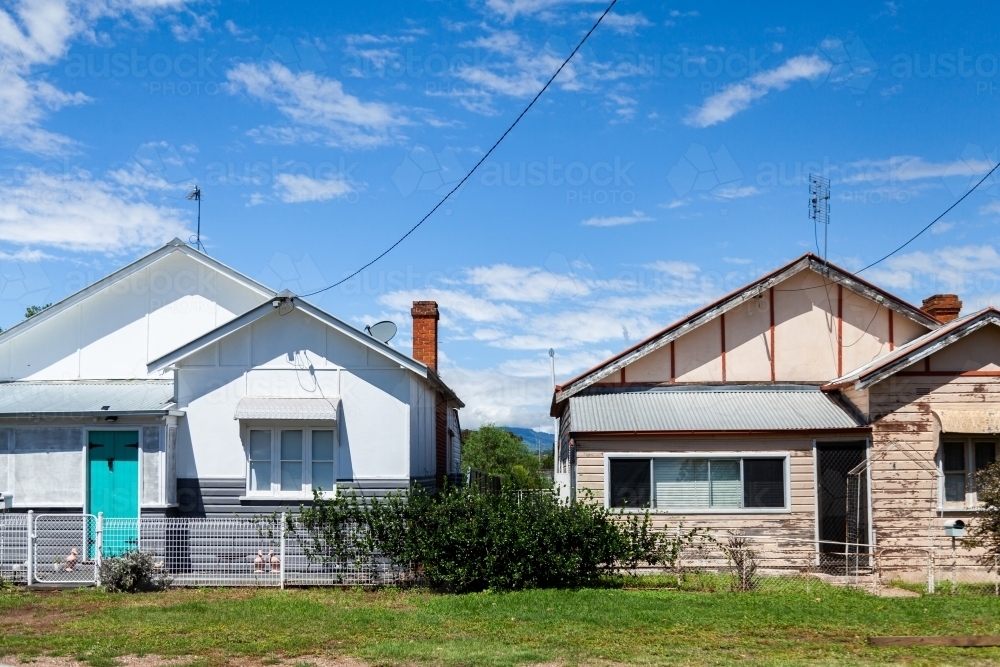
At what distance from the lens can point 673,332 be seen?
20.1 meters

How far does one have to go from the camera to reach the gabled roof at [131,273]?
67.8ft

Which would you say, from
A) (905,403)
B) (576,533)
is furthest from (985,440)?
(576,533)

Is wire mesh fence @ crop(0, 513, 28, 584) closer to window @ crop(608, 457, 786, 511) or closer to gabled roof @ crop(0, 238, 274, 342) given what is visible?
gabled roof @ crop(0, 238, 274, 342)

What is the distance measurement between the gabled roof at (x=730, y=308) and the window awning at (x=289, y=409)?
5.11m

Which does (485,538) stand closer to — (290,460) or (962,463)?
(290,460)

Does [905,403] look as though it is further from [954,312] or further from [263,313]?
[263,313]

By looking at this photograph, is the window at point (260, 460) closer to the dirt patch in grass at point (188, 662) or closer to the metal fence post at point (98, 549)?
the metal fence post at point (98, 549)

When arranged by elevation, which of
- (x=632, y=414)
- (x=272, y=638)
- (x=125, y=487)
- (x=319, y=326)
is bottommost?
(x=272, y=638)

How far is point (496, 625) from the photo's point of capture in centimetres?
1290

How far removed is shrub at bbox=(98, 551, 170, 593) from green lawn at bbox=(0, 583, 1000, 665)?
288 millimetres

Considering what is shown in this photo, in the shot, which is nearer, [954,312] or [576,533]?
[576,533]

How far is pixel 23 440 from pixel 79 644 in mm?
7271

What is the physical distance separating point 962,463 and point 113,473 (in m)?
15.5

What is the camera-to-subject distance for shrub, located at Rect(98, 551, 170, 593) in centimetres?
1588
